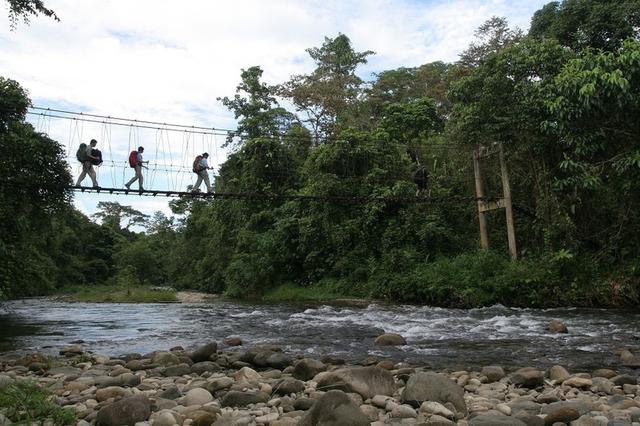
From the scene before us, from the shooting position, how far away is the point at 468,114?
13.6m

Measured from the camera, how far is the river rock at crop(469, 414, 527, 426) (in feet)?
11.0

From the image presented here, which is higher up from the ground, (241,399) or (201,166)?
(201,166)

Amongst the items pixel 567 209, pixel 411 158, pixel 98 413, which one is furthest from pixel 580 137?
pixel 98 413

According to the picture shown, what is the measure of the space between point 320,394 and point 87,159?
28.6 ft

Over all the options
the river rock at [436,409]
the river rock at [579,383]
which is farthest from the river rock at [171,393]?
the river rock at [579,383]

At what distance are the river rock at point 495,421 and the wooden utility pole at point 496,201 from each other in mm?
11520

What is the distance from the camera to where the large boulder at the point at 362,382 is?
428 centimetres

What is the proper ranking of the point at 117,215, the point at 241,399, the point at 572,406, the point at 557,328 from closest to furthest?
the point at 572,406 < the point at 241,399 < the point at 557,328 < the point at 117,215

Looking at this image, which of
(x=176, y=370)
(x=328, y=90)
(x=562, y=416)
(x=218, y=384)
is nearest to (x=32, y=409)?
(x=218, y=384)

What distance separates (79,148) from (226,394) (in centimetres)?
857

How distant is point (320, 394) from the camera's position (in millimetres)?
4176

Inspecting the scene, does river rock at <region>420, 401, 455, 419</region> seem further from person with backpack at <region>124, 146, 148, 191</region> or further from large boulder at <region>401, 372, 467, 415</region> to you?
person with backpack at <region>124, 146, 148, 191</region>

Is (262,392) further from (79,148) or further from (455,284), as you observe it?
(455,284)

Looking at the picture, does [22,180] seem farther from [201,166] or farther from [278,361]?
[278,361]
